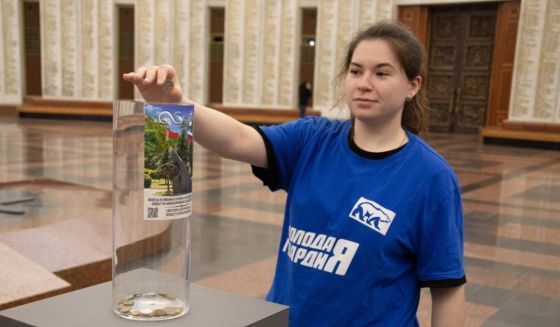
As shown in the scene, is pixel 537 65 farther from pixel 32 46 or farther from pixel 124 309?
pixel 32 46

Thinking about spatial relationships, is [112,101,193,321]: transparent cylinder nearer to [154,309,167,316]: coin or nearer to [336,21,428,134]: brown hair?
[154,309,167,316]: coin

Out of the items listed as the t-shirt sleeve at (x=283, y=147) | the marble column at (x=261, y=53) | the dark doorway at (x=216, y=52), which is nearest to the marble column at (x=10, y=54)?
the dark doorway at (x=216, y=52)

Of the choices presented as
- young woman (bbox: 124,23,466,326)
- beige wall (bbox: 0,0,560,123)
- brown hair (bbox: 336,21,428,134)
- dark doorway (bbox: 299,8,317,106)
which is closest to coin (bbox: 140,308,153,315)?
young woman (bbox: 124,23,466,326)

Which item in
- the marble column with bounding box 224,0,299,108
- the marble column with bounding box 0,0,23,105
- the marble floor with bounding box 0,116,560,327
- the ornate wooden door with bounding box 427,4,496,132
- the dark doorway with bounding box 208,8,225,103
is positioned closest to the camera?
the marble floor with bounding box 0,116,560,327

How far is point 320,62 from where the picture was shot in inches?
735

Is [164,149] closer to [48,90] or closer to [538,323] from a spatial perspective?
[538,323]

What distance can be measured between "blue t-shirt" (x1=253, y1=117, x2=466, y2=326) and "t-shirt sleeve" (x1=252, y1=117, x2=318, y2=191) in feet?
0.56

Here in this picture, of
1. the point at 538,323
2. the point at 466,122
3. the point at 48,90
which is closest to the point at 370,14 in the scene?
the point at 466,122

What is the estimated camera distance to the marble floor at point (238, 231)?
3.59 m

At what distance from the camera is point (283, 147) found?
5.84ft

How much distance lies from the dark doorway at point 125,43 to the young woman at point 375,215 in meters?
23.4

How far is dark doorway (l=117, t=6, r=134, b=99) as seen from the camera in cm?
2409

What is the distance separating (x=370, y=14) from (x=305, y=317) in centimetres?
1736

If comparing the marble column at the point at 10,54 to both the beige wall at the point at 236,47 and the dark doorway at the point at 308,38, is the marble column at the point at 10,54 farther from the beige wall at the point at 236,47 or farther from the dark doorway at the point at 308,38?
the dark doorway at the point at 308,38
